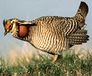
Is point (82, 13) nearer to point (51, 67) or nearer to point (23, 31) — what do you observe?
point (23, 31)

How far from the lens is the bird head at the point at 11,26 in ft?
20.8

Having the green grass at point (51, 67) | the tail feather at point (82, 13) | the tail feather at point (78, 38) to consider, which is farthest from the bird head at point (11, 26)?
the tail feather at point (82, 13)

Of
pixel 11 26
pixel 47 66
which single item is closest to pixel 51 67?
pixel 47 66

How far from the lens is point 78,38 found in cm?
655

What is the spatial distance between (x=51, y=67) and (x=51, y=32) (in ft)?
2.33

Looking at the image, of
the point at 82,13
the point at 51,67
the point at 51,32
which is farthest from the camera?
the point at 82,13

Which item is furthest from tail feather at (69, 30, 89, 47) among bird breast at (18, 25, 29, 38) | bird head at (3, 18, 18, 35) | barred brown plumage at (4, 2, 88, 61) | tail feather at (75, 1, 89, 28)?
bird head at (3, 18, 18, 35)

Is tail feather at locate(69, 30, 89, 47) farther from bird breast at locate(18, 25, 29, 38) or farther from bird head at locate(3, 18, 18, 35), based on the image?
bird head at locate(3, 18, 18, 35)

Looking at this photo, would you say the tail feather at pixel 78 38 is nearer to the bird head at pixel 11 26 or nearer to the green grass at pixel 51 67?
the green grass at pixel 51 67

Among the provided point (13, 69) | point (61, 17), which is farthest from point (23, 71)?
point (61, 17)

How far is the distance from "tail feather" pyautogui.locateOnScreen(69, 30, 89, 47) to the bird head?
0.98 meters

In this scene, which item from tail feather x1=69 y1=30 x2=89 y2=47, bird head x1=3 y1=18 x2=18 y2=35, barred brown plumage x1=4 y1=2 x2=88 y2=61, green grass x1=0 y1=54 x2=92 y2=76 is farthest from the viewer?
tail feather x1=69 y1=30 x2=89 y2=47

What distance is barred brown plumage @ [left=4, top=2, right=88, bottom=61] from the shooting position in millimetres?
6030

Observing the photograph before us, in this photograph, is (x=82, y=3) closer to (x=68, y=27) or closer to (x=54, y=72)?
(x=68, y=27)
